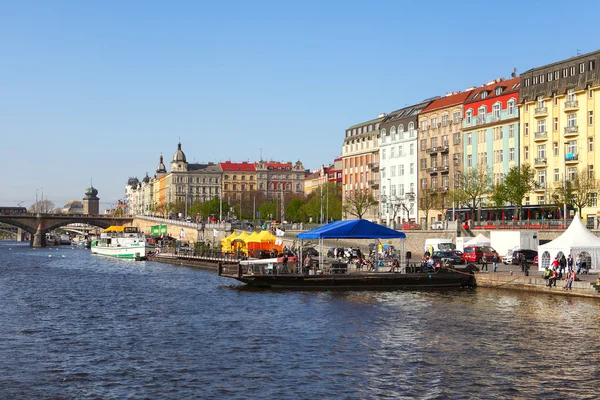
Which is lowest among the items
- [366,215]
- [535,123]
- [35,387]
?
[35,387]

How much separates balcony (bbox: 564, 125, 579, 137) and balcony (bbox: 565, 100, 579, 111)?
2.10 meters

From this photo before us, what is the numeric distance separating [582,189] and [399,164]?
5033 cm

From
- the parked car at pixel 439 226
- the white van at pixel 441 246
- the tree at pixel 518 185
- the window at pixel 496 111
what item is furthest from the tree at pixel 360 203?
the white van at pixel 441 246

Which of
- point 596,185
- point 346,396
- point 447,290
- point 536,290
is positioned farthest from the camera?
point 596,185

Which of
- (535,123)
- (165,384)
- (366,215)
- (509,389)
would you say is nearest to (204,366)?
(165,384)

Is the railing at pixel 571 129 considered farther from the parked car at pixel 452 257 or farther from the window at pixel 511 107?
the parked car at pixel 452 257

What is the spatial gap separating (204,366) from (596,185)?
71437 mm

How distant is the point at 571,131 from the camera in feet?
328

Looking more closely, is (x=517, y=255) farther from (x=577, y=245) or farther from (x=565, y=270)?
(x=577, y=245)

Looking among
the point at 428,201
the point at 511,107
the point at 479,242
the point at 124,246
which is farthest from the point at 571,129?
the point at 124,246

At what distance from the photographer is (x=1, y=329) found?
42906mm

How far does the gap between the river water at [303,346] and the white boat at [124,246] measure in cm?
6848

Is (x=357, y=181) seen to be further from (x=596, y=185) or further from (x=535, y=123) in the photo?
(x=596, y=185)

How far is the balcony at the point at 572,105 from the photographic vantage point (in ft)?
325
